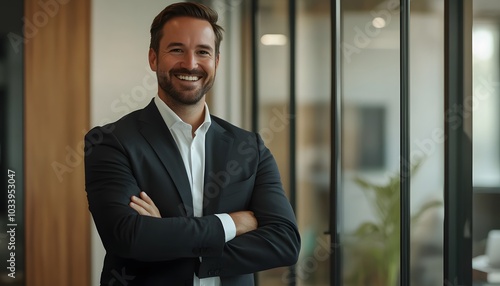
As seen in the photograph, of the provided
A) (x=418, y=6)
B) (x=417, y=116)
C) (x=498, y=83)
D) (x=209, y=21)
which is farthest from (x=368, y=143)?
(x=209, y=21)

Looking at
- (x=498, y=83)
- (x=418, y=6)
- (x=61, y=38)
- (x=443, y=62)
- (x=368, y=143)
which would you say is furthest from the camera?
(x=61, y=38)

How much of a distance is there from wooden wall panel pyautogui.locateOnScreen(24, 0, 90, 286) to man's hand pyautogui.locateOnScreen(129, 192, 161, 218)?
9.08ft

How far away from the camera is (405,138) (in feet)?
9.16

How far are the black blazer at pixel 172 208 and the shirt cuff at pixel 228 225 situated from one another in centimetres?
2

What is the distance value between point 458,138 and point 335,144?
3.31ft

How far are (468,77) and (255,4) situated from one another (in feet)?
8.06

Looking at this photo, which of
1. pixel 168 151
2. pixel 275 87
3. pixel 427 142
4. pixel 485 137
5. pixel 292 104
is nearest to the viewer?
pixel 168 151

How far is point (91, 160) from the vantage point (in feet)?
6.04

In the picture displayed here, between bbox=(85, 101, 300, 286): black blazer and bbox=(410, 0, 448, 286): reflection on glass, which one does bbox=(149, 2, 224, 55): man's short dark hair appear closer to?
bbox=(85, 101, 300, 286): black blazer

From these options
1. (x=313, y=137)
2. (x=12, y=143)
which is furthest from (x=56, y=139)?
(x=313, y=137)

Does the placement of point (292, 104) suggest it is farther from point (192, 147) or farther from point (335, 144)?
point (192, 147)

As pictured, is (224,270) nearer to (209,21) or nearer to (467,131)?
(209,21)

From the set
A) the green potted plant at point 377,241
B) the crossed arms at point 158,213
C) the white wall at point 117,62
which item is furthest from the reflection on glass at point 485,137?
the white wall at point 117,62

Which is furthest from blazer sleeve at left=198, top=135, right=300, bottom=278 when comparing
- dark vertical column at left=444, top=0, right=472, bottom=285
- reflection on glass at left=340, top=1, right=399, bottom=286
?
reflection on glass at left=340, top=1, right=399, bottom=286
